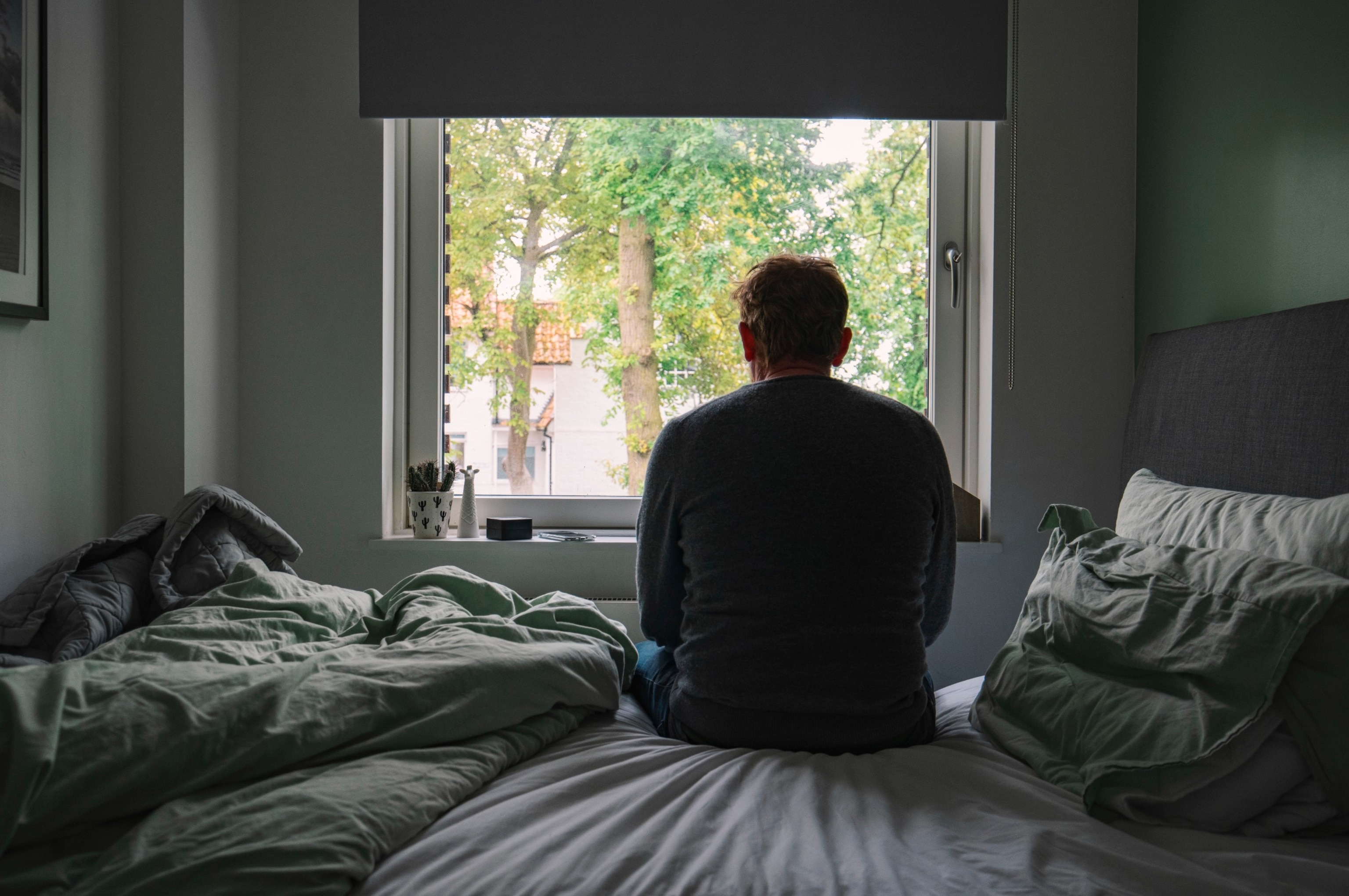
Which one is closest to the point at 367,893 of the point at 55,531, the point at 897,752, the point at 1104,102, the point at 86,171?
the point at 897,752

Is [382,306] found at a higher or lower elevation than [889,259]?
lower

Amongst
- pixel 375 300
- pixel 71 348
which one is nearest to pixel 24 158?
pixel 71 348

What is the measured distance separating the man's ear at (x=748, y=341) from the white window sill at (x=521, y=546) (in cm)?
95

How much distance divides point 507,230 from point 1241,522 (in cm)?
192

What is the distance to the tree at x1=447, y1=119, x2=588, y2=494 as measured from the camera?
2.51m

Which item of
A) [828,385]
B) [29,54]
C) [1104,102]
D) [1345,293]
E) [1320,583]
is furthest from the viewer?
[1104,102]

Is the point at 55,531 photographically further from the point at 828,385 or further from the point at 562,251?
the point at 828,385

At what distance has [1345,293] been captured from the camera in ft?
5.26

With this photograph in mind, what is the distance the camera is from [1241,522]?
1319 mm

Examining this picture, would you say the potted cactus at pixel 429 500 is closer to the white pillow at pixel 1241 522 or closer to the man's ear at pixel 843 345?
the man's ear at pixel 843 345

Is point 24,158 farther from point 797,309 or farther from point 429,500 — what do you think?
point 797,309

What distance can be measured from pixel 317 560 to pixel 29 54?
1290 mm

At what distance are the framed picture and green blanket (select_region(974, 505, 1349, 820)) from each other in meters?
1.92

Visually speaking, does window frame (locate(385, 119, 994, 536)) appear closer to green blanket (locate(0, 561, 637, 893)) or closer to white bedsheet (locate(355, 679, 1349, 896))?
green blanket (locate(0, 561, 637, 893))
